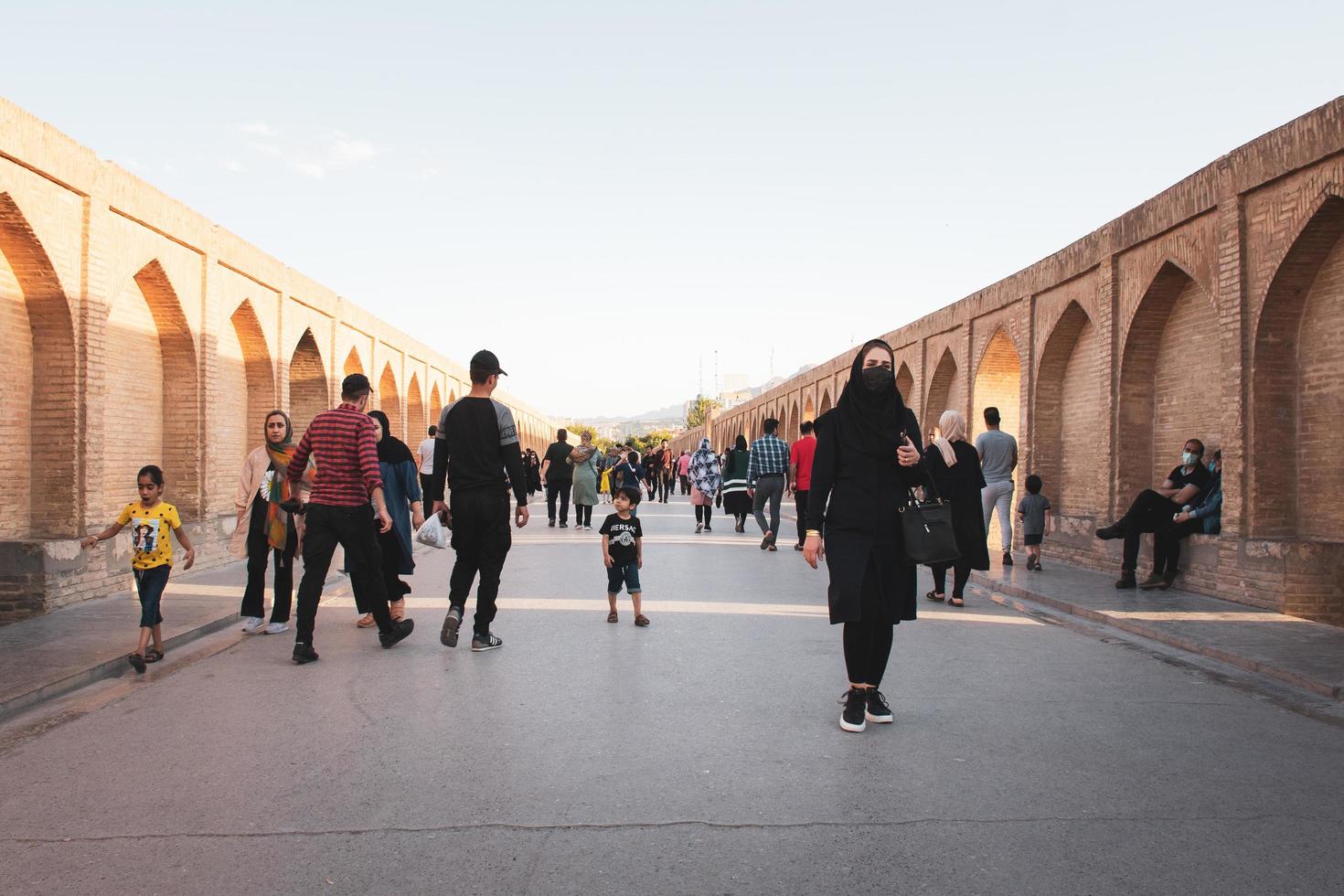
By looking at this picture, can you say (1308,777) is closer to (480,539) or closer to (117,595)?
(480,539)

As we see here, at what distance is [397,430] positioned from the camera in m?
26.7

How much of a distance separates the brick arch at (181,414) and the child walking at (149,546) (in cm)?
625

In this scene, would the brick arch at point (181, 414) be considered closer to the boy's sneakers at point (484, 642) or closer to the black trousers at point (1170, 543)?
the boy's sneakers at point (484, 642)

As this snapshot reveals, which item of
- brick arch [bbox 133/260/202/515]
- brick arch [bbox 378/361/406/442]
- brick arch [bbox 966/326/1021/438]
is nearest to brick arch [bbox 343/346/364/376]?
brick arch [bbox 378/361/406/442]

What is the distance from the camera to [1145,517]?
34.7 feet

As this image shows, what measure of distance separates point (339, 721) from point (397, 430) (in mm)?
22216

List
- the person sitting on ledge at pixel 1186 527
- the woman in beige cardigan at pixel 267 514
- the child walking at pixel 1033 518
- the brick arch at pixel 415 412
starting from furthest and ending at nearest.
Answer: the brick arch at pixel 415 412
the child walking at pixel 1033 518
the person sitting on ledge at pixel 1186 527
the woman in beige cardigan at pixel 267 514

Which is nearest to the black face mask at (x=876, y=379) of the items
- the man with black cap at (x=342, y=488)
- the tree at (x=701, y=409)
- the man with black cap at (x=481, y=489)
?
the man with black cap at (x=481, y=489)

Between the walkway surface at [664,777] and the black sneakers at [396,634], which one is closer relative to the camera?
the walkway surface at [664,777]

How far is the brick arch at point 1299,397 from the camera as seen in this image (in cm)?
915

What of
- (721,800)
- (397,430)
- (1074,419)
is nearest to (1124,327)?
(1074,419)

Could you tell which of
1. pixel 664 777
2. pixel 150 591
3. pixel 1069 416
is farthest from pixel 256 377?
pixel 664 777

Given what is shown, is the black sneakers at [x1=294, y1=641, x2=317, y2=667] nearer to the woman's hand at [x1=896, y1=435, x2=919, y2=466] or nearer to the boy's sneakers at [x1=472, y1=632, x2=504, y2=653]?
the boy's sneakers at [x1=472, y1=632, x2=504, y2=653]

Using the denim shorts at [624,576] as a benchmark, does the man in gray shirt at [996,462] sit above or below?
above
